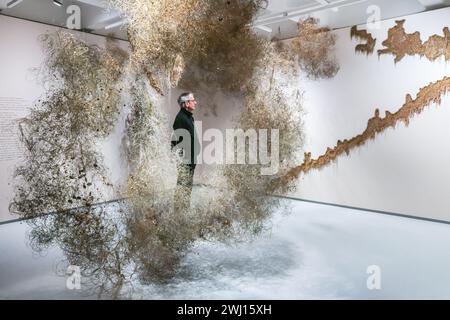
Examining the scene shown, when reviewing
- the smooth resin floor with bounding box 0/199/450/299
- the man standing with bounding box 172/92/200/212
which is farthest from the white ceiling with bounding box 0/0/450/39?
the smooth resin floor with bounding box 0/199/450/299

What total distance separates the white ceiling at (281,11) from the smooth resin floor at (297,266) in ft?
9.18

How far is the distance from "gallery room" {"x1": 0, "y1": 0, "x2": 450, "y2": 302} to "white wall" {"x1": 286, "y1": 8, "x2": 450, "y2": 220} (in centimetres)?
2

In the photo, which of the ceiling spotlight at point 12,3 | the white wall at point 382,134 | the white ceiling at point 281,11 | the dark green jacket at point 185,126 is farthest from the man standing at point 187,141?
the white wall at point 382,134

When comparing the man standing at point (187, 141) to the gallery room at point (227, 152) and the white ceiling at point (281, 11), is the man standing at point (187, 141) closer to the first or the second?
the gallery room at point (227, 152)

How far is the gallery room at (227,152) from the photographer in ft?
9.77

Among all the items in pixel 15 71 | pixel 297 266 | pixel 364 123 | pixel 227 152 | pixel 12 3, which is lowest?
pixel 297 266

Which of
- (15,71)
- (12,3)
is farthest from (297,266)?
(12,3)

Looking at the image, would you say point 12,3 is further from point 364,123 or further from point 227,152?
point 364,123

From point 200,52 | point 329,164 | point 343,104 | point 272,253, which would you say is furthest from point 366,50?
point 272,253

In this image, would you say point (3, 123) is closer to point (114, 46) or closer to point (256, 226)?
point (114, 46)

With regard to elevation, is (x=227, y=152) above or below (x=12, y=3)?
below

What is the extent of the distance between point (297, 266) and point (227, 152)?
1484mm

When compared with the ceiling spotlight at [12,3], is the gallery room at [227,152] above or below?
below

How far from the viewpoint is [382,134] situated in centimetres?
524
